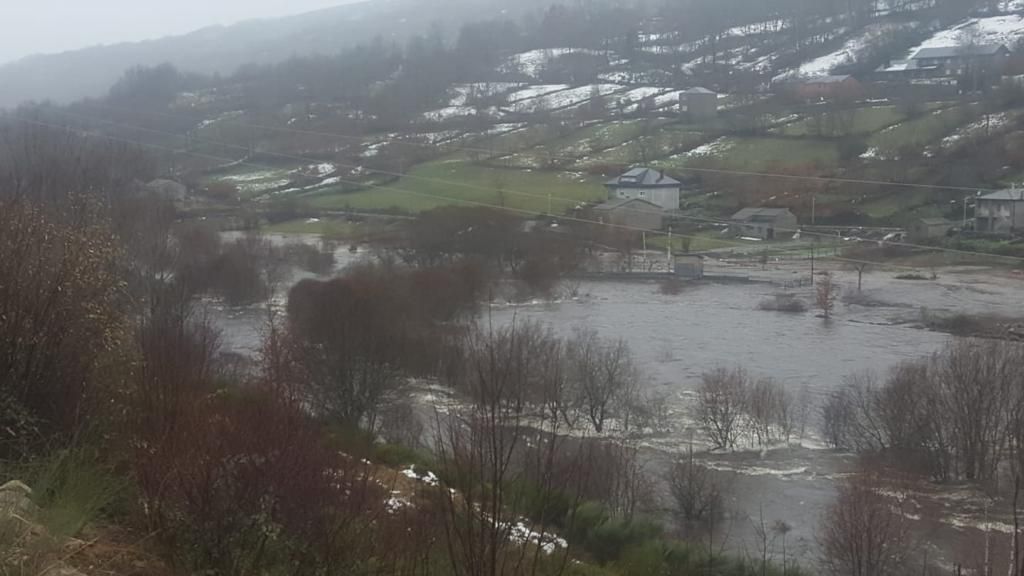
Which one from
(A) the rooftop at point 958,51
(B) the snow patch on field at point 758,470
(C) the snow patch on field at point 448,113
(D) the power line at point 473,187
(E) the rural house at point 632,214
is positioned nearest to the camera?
(B) the snow patch on field at point 758,470

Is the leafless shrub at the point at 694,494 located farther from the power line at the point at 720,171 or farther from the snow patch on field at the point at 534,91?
the snow patch on field at the point at 534,91

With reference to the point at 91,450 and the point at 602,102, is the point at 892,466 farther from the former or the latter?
the point at 602,102

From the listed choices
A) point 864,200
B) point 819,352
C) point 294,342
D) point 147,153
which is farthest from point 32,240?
point 147,153

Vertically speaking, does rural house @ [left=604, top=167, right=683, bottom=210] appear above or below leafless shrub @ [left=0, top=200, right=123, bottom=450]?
below

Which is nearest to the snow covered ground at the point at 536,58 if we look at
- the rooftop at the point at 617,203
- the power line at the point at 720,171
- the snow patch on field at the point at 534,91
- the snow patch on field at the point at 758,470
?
the snow patch on field at the point at 534,91

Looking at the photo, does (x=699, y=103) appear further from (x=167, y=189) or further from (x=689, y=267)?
(x=167, y=189)

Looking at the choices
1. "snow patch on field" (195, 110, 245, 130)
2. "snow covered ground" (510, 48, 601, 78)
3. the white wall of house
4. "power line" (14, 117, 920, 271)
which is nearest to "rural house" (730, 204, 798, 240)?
"power line" (14, 117, 920, 271)

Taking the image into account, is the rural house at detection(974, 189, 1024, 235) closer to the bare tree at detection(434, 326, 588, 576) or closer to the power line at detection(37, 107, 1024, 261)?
the power line at detection(37, 107, 1024, 261)

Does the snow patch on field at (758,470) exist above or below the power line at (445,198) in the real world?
below
